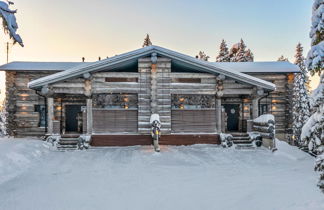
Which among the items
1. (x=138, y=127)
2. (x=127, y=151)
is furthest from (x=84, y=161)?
(x=138, y=127)

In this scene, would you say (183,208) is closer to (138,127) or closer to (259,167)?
(259,167)

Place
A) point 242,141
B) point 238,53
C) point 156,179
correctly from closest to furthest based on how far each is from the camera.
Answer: point 156,179
point 242,141
point 238,53

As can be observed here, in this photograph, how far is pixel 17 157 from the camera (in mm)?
9102

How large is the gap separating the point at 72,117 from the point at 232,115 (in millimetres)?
12613

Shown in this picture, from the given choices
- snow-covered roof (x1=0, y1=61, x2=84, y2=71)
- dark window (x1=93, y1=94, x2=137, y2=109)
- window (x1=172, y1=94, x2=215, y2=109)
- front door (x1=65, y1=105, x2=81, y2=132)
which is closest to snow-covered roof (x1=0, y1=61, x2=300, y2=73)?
snow-covered roof (x1=0, y1=61, x2=84, y2=71)

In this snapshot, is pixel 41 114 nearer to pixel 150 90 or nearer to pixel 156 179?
pixel 150 90

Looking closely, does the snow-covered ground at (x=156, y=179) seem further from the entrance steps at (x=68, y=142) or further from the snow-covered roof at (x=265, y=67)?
the snow-covered roof at (x=265, y=67)

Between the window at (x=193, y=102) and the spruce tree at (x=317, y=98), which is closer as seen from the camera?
the spruce tree at (x=317, y=98)

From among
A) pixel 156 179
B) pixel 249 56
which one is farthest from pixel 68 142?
pixel 249 56

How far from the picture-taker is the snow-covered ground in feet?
16.7

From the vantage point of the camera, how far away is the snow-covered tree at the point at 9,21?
8898 millimetres

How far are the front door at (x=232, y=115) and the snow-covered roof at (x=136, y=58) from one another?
451cm

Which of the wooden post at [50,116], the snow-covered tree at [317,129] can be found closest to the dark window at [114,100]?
the wooden post at [50,116]

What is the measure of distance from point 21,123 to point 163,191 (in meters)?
15.1
